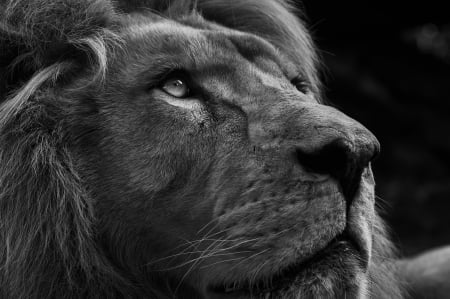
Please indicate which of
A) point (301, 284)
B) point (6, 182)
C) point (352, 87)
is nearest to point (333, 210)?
point (301, 284)

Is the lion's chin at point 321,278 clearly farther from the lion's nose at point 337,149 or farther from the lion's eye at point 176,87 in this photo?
the lion's eye at point 176,87

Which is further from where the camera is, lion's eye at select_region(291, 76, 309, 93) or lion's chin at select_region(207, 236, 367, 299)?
lion's eye at select_region(291, 76, 309, 93)

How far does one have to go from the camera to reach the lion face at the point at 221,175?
2.35 meters

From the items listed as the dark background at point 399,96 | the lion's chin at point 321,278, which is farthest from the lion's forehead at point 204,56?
the dark background at point 399,96

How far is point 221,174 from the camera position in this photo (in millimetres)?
2514

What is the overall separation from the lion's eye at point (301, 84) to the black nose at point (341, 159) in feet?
2.86

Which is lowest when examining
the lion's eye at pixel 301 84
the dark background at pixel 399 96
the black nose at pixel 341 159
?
the dark background at pixel 399 96

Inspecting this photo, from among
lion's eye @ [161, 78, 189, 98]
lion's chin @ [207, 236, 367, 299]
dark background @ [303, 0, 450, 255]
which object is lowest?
dark background @ [303, 0, 450, 255]

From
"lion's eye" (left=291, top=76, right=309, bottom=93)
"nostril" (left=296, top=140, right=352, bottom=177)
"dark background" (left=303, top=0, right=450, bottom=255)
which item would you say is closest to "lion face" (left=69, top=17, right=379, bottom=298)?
"nostril" (left=296, top=140, right=352, bottom=177)

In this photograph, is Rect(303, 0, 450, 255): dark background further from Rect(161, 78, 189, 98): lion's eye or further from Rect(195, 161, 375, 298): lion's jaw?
Rect(195, 161, 375, 298): lion's jaw

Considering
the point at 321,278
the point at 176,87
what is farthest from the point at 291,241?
the point at 176,87

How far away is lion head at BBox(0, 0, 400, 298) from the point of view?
2.37 m

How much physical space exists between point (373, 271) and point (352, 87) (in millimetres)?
3532

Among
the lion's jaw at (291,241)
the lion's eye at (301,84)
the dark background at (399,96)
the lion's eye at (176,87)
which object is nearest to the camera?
the lion's jaw at (291,241)
